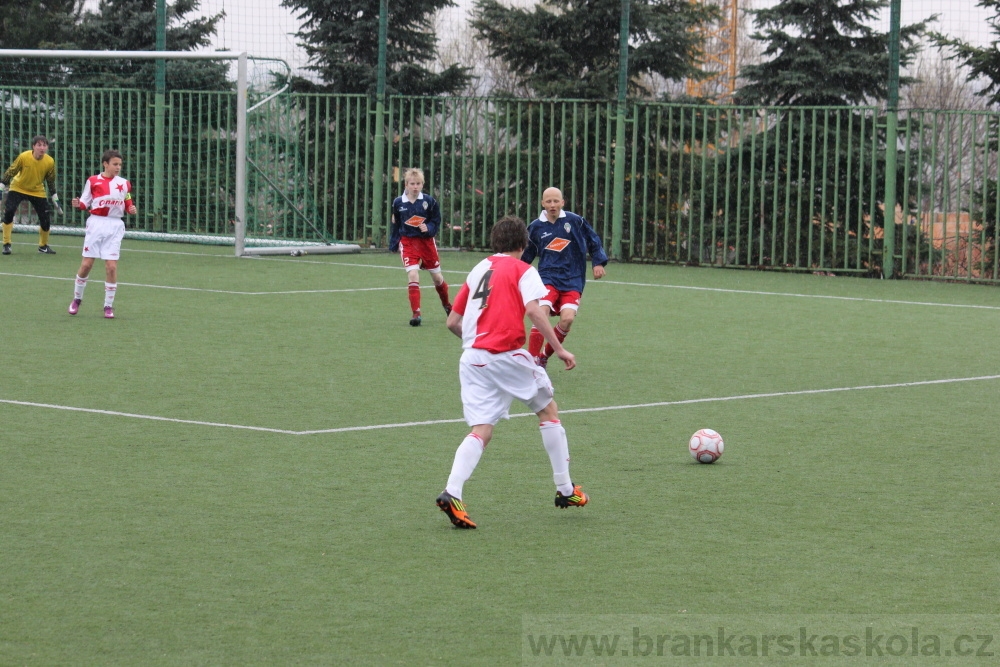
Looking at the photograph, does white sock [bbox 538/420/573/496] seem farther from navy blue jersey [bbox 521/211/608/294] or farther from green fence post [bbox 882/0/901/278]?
green fence post [bbox 882/0/901/278]

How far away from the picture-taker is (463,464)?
22.8ft

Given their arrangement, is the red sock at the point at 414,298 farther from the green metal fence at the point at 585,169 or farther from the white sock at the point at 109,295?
the green metal fence at the point at 585,169

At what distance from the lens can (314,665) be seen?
4914 mm

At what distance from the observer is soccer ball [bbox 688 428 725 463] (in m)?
8.46

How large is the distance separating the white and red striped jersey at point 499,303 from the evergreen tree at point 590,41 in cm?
2270

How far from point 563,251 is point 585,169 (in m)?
13.1

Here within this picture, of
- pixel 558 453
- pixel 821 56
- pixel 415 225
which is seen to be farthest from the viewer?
pixel 821 56

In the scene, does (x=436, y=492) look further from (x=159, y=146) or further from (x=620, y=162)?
(x=159, y=146)

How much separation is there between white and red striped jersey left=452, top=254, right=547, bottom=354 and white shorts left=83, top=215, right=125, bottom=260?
9.12m

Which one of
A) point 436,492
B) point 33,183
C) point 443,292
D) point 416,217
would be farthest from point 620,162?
point 436,492

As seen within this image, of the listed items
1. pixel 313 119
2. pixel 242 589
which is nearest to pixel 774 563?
pixel 242 589

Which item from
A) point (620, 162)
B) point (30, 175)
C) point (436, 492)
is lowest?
point (436, 492)

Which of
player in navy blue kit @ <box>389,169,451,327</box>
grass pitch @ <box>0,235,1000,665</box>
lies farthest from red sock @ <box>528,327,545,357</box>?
player in navy blue kit @ <box>389,169,451,327</box>

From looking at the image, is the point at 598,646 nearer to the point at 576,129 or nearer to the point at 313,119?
the point at 576,129
